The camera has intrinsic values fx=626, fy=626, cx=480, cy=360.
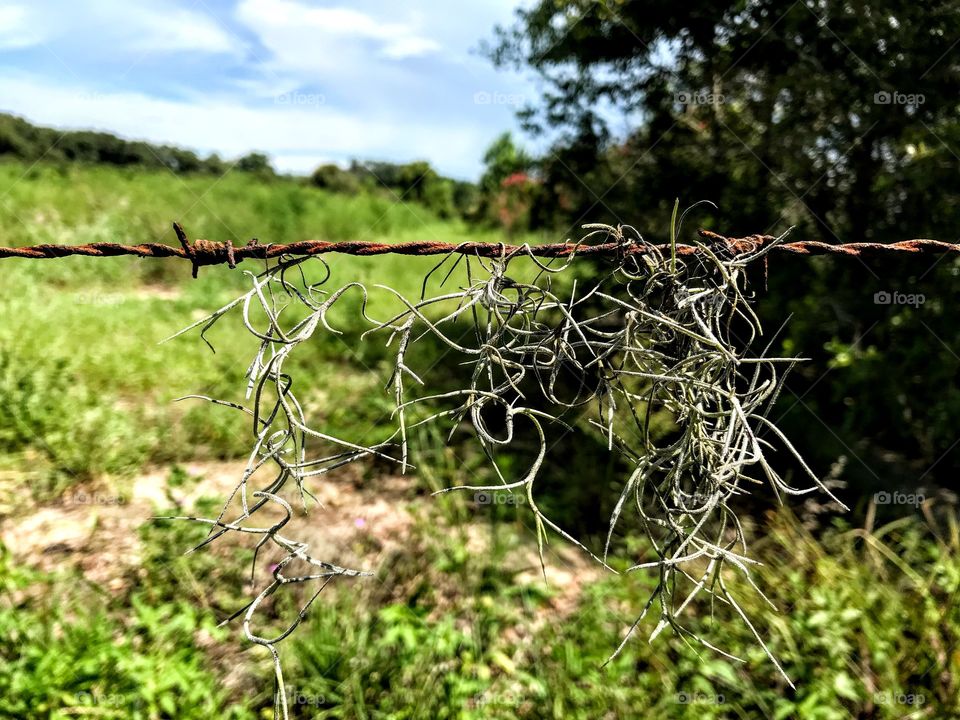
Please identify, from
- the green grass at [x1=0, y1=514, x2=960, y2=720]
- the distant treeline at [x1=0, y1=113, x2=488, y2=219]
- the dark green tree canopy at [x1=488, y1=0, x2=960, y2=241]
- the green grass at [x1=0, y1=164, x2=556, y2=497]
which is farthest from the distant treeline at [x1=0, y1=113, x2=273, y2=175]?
the green grass at [x1=0, y1=514, x2=960, y2=720]

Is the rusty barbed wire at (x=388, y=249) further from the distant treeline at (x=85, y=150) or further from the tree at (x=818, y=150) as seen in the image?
the distant treeline at (x=85, y=150)

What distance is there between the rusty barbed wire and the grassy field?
1.00 m

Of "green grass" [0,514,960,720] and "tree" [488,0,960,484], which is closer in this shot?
"green grass" [0,514,960,720]

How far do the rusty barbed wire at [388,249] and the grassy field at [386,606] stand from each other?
100 centimetres

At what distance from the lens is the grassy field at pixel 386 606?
1970 mm

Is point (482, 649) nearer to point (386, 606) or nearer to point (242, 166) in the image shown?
point (386, 606)

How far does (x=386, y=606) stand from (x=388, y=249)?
1732mm

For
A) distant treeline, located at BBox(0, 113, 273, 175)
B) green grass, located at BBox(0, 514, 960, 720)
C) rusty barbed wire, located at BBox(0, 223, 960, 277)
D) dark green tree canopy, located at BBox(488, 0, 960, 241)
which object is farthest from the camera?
distant treeline, located at BBox(0, 113, 273, 175)

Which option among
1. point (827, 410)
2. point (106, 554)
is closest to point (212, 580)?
point (106, 554)

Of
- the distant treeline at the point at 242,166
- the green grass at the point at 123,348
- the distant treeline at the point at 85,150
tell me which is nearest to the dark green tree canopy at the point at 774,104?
the green grass at the point at 123,348

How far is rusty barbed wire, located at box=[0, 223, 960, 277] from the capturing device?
1.04 m

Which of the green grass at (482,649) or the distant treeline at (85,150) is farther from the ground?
the distant treeline at (85,150)

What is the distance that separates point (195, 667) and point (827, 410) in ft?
11.7

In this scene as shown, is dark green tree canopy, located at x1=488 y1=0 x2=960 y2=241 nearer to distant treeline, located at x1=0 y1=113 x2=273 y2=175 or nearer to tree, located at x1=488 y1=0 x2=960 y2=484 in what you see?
tree, located at x1=488 y1=0 x2=960 y2=484
